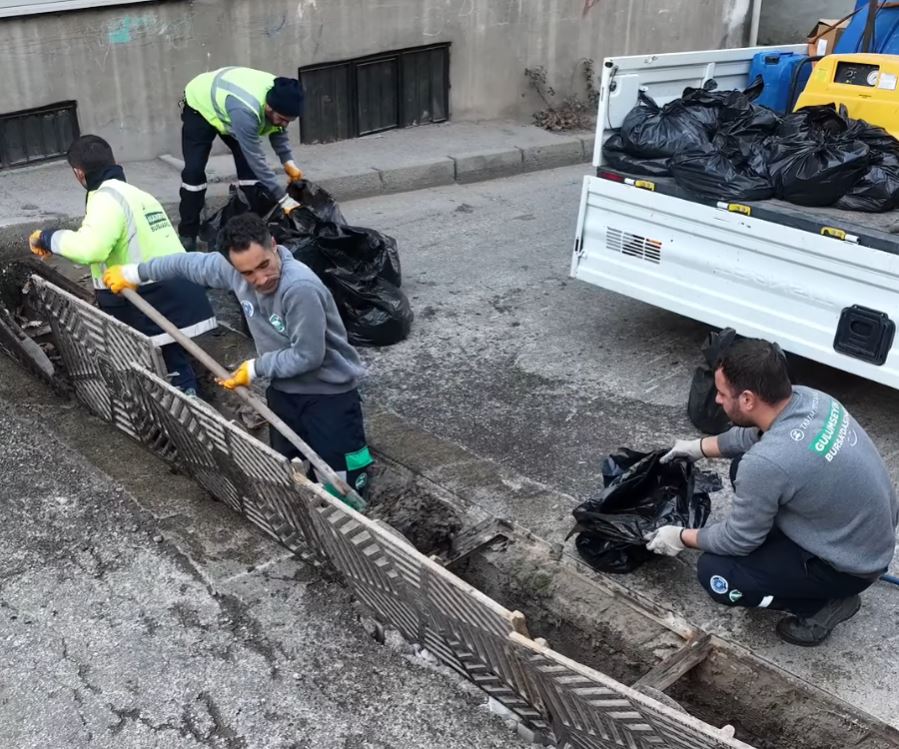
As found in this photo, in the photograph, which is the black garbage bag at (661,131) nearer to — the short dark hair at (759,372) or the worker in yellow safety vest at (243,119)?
the worker in yellow safety vest at (243,119)

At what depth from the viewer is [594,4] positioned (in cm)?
1048

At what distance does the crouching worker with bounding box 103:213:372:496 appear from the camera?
12.2 ft

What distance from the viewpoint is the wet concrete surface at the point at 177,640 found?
3.21 meters

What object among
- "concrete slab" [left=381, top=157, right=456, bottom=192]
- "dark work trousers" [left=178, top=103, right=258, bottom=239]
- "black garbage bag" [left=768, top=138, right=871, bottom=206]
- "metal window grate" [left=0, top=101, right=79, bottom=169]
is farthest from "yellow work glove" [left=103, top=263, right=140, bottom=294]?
"concrete slab" [left=381, top=157, right=456, bottom=192]

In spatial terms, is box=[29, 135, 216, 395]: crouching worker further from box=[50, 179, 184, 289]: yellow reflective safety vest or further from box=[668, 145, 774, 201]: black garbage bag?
box=[668, 145, 774, 201]: black garbage bag

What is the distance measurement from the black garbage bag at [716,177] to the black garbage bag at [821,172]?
103 millimetres

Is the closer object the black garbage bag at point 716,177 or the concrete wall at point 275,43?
the black garbage bag at point 716,177

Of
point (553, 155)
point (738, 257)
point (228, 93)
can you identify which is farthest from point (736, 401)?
point (553, 155)

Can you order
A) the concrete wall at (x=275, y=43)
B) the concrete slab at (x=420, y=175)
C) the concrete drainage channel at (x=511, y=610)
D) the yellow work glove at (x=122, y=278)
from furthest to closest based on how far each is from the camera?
1. the concrete slab at (x=420, y=175)
2. the concrete wall at (x=275, y=43)
3. the yellow work glove at (x=122, y=278)
4. the concrete drainage channel at (x=511, y=610)

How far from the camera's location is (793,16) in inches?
479

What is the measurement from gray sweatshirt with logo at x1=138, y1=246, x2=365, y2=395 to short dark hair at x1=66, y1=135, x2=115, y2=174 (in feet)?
2.09

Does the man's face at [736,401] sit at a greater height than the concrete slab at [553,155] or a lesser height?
greater

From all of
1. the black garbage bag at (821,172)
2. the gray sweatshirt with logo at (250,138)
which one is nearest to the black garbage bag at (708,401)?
the black garbage bag at (821,172)

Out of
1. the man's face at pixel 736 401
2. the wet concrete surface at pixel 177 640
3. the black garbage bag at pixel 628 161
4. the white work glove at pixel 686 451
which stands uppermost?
the black garbage bag at pixel 628 161
